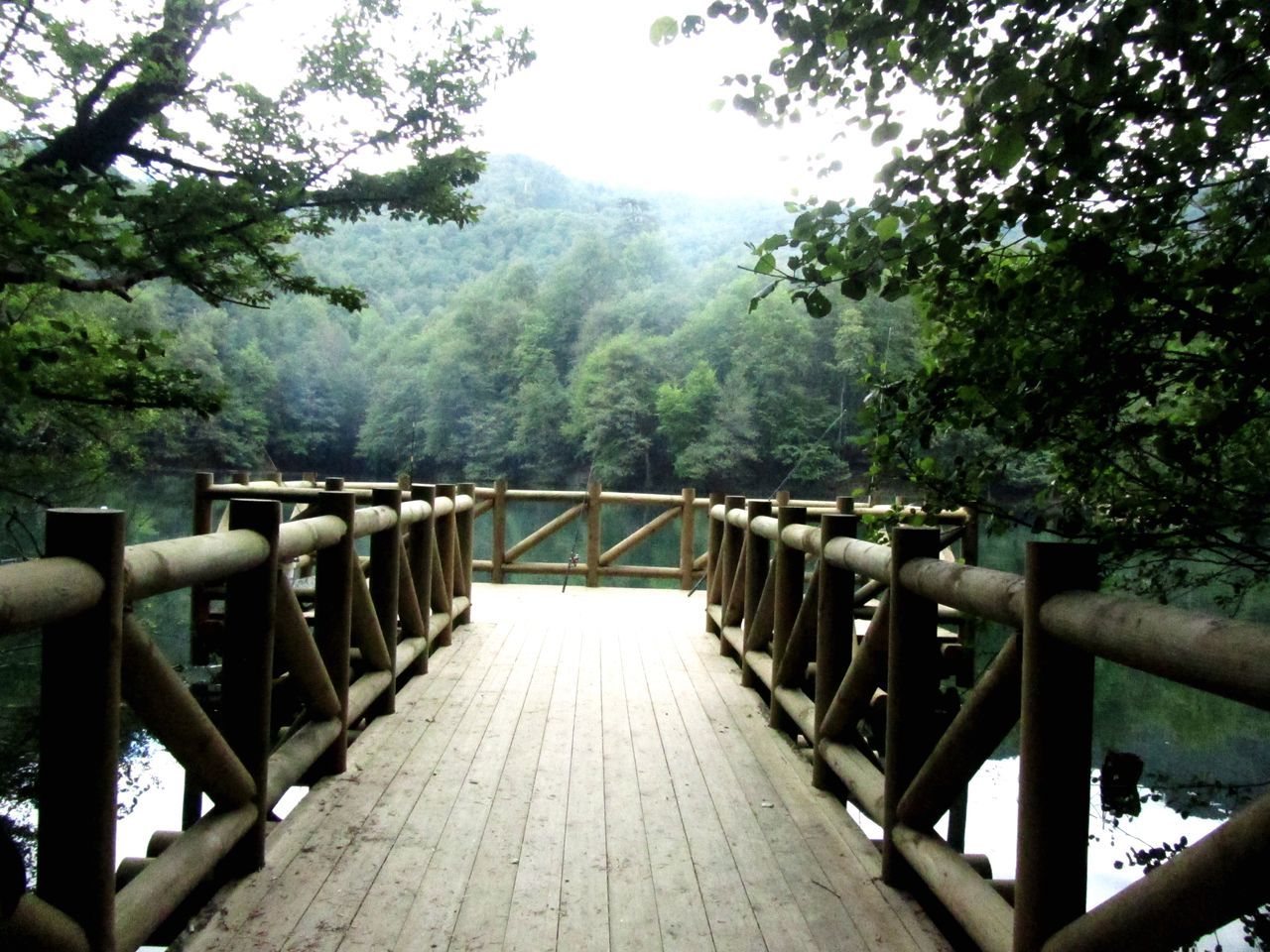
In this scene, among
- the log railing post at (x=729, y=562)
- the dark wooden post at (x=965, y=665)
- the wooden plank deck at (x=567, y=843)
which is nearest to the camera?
the wooden plank deck at (x=567, y=843)

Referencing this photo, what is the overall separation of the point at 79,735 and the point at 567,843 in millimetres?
1335

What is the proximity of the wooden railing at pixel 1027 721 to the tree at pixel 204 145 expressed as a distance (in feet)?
9.90

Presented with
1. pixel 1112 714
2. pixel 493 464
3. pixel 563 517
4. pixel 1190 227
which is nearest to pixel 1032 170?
pixel 1190 227

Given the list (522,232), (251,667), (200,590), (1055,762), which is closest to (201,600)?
(200,590)

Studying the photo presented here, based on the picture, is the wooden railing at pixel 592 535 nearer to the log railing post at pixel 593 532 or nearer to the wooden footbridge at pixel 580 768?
the log railing post at pixel 593 532

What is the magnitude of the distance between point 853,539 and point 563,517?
5728 mm

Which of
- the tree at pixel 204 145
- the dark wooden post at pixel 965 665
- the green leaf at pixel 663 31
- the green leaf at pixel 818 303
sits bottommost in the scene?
the dark wooden post at pixel 965 665

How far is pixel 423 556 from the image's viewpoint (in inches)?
176

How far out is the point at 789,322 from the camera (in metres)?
30.5

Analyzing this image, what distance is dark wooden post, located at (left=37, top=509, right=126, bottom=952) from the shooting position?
4.62 ft

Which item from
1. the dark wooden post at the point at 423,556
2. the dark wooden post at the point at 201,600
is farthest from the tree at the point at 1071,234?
the dark wooden post at the point at 201,600

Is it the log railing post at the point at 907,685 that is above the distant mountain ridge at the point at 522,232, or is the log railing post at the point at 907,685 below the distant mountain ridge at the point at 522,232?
below

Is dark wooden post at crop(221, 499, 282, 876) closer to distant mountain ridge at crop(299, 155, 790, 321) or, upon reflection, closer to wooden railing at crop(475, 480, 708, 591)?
wooden railing at crop(475, 480, 708, 591)

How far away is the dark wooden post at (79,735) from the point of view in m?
1.41
